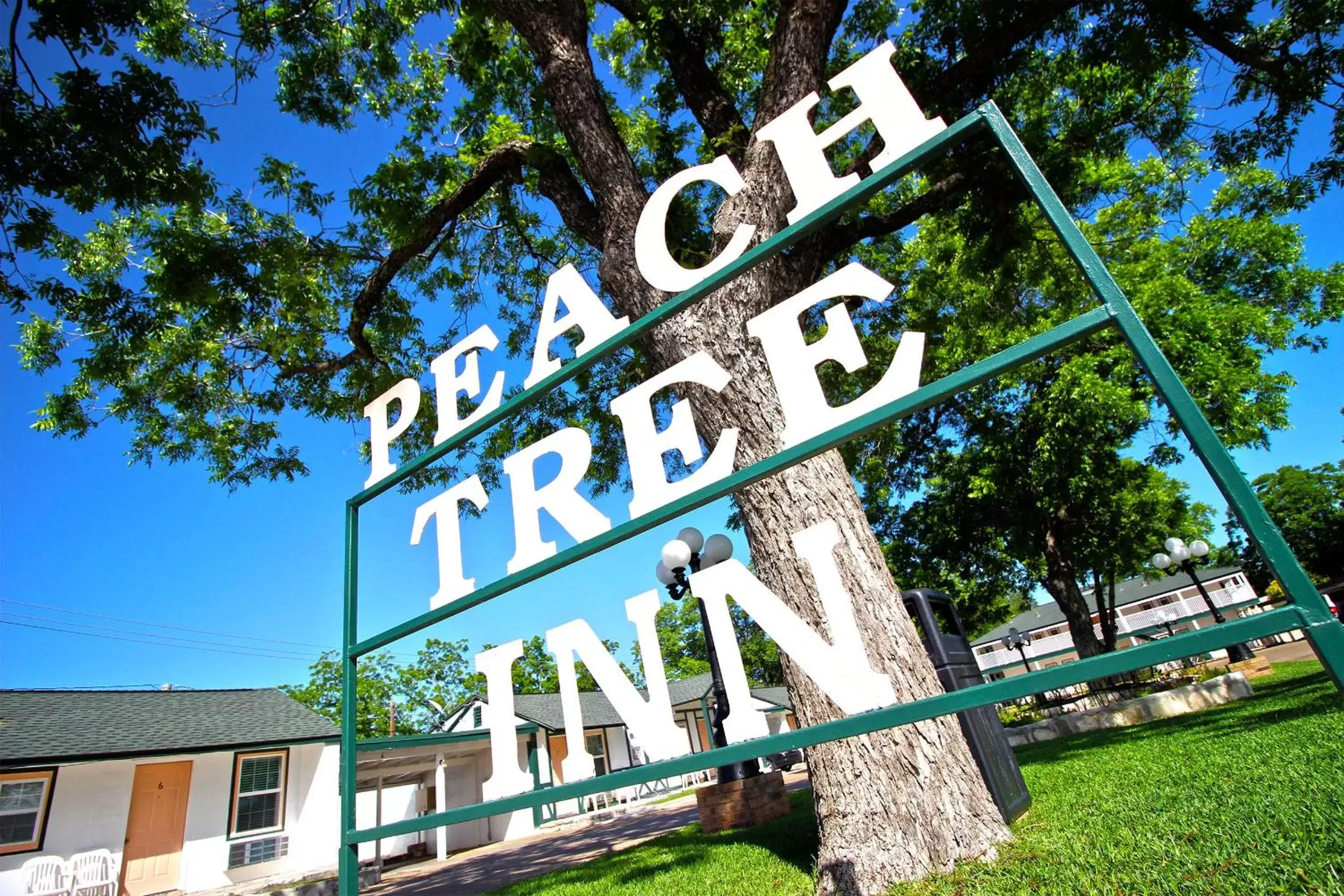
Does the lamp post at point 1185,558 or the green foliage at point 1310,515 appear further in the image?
the green foliage at point 1310,515

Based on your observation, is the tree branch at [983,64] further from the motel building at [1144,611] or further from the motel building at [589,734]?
the motel building at [1144,611]

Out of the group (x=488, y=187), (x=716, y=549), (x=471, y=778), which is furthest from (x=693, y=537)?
(x=471, y=778)

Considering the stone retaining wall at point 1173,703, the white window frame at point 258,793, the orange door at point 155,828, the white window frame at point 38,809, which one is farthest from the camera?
the white window frame at point 258,793

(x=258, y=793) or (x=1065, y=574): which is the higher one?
(x=1065, y=574)

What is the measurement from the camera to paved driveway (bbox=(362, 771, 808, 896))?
954 cm

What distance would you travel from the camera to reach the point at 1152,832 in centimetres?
296

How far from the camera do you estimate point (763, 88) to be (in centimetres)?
504

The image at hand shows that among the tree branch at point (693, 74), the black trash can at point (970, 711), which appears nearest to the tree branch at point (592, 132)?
the tree branch at point (693, 74)

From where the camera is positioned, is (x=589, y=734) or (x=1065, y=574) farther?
(x=589, y=734)

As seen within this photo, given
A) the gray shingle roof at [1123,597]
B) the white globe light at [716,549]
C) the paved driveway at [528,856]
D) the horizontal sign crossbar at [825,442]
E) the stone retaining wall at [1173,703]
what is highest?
the gray shingle roof at [1123,597]

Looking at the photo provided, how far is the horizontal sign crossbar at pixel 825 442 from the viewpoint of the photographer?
1347 millimetres

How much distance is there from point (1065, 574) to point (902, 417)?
15.1 m

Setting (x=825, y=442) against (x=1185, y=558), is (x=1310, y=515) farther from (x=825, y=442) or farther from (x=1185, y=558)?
(x=825, y=442)

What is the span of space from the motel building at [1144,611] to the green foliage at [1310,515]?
3925mm
